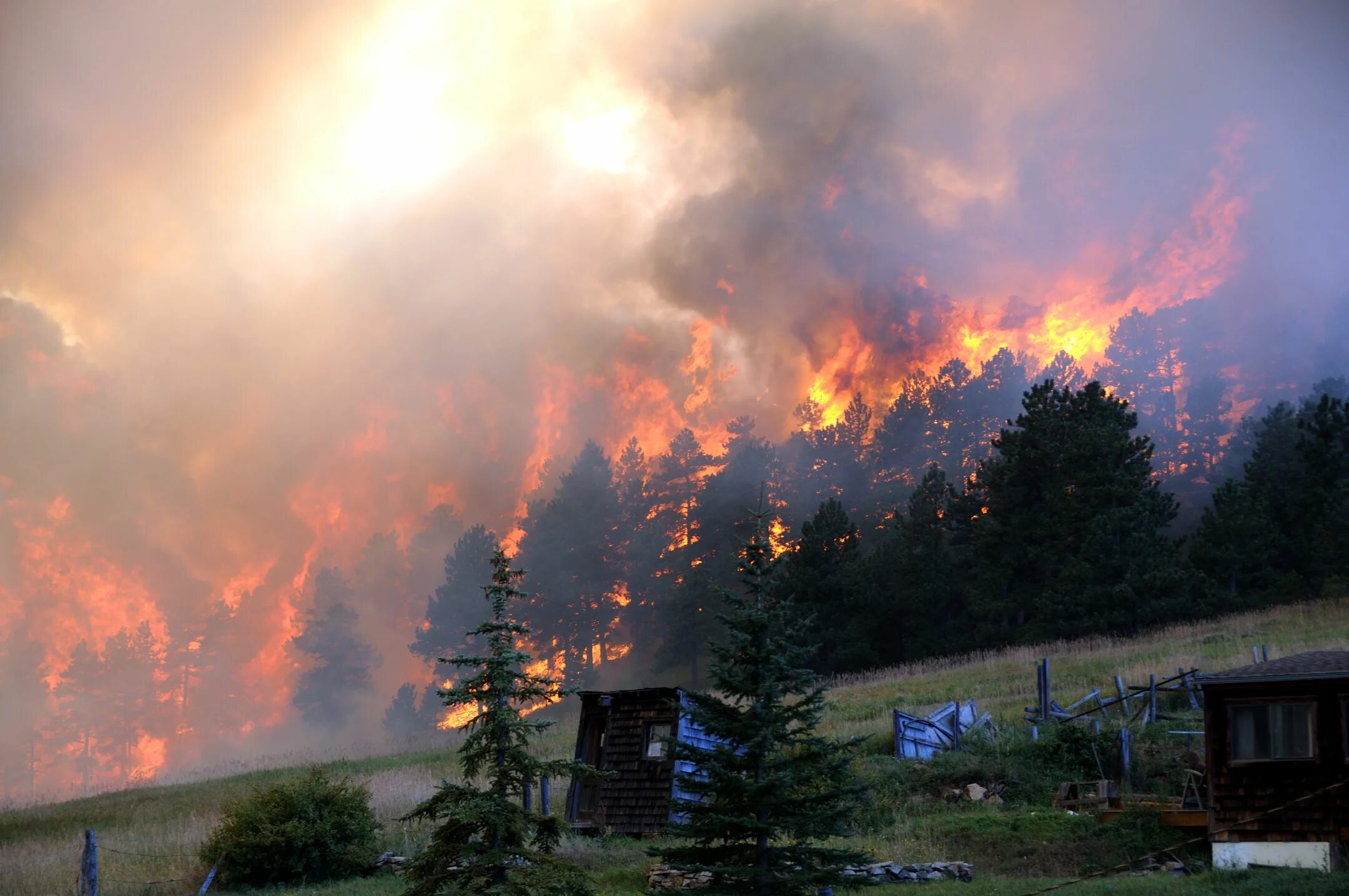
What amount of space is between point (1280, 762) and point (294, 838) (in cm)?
2294

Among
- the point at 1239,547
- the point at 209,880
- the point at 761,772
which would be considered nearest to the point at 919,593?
the point at 1239,547

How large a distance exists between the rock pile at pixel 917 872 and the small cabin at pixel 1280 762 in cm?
503

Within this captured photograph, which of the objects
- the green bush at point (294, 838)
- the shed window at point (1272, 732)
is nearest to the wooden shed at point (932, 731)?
the shed window at point (1272, 732)

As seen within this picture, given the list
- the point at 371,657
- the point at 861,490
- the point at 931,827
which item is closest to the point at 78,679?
the point at 371,657

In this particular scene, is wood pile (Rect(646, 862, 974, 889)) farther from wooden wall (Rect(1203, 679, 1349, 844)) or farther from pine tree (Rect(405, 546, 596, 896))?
pine tree (Rect(405, 546, 596, 896))

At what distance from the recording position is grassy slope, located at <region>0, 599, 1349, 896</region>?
905 inches

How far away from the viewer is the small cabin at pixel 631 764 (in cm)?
3009

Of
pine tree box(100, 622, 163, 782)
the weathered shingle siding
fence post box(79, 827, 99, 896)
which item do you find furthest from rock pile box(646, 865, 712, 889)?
pine tree box(100, 622, 163, 782)

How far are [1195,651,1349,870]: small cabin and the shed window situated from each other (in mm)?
17

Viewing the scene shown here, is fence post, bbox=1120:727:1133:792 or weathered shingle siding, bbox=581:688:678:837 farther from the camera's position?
weathered shingle siding, bbox=581:688:678:837

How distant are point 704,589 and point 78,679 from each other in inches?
2993

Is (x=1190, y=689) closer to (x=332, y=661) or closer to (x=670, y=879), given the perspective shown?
(x=670, y=879)

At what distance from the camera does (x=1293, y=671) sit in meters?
21.1

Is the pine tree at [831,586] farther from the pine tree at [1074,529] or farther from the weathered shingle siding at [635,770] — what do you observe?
the weathered shingle siding at [635,770]
